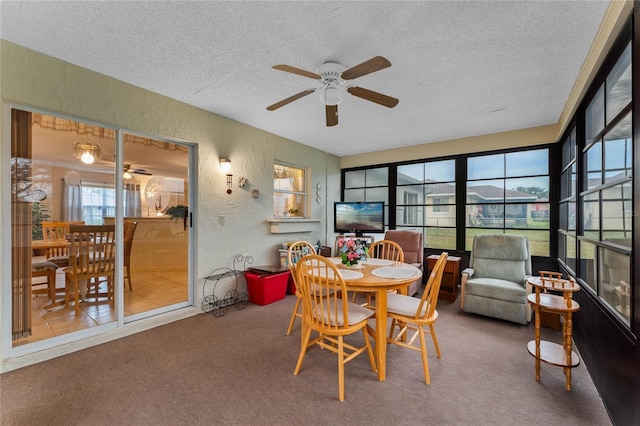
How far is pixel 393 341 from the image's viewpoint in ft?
7.41

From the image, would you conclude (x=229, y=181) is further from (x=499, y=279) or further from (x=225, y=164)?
(x=499, y=279)

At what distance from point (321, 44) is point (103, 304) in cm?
358

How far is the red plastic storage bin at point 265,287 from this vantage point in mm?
3738

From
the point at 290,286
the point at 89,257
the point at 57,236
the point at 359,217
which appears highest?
the point at 359,217

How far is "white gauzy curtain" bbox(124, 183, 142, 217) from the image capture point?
120 inches

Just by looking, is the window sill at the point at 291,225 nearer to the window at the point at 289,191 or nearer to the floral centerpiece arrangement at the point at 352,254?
the window at the point at 289,191

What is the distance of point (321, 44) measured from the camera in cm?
208

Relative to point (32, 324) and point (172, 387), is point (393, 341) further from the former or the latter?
point (32, 324)

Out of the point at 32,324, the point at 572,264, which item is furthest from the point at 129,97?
the point at 572,264

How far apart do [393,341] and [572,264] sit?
235 centimetres

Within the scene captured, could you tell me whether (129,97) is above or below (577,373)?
above

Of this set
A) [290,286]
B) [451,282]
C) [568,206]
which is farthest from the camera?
[290,286]

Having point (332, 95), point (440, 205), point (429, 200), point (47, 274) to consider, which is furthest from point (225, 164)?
point (440, 205)

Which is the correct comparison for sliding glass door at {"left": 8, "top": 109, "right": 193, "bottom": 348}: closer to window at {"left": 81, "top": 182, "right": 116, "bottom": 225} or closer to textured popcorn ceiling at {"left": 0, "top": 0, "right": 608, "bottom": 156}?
window at {"left": 81, "top": 182, "right": 116, "bottom": 225}
